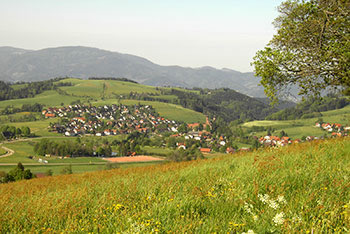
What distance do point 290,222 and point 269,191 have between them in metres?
2.01

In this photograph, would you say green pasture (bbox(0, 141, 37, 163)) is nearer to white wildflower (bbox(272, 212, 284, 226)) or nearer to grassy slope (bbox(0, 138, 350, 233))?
grassy slope (bbox(0, 138, 350, 233))

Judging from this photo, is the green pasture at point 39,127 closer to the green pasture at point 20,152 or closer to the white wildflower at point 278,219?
the green pasture at point 20,152

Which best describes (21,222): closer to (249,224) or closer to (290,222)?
(249,224)

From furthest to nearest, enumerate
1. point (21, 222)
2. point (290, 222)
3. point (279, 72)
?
point (279, 72) < point (21, 222) < point (290, 222)

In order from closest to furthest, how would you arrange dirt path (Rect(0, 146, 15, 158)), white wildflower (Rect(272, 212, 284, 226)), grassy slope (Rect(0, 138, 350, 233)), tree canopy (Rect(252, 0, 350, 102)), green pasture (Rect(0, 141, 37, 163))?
white wildflower (Rect(272, 212, 284, 226)) → grassy slope (Rect(0, 138, 350, 233)) → tree canopy (Rect(252, 0, 350, 102)) → green pasture (Rect(0, 141, 37, 163)) → dirt path (Rect(0, 146, 15, 158))

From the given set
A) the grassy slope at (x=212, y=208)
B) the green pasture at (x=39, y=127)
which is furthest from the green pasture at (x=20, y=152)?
the grassy slope at (x=212, y=208)

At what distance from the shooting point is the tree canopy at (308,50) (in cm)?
1540

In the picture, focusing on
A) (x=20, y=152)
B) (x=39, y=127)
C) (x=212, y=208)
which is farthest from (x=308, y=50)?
(x=39, y=127)

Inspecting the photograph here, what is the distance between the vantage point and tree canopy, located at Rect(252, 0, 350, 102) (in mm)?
15398

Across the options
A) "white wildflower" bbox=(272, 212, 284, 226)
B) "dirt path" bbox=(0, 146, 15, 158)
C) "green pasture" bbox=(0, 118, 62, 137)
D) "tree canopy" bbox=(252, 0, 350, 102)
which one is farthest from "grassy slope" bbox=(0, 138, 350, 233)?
"green pasture" bbox=(0, 118, 62, 137)

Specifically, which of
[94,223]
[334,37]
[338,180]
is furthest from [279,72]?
[94,223]

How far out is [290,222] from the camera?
4.56 meters

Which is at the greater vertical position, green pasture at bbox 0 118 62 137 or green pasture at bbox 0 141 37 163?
green pasture at bbox 0 118 62 137

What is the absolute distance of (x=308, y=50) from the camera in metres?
16.6
